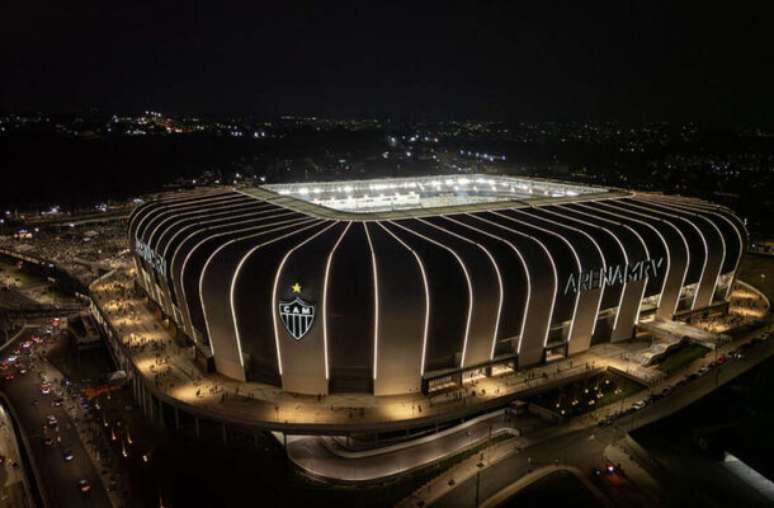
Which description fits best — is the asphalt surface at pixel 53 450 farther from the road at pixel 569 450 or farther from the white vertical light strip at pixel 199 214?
the road at pixel 569 450

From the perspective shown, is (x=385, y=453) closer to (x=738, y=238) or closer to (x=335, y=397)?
(x=335, y=397)

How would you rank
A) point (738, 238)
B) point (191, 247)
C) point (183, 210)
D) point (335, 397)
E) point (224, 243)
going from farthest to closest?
point (183, 210) < point (738, 238) < point (191, 247) < point (224, 243) < point (335, 397)

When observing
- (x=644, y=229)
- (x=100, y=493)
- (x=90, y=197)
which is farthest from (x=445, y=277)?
(x=90, y=197)

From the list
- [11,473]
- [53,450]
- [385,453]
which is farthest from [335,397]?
[11,473]

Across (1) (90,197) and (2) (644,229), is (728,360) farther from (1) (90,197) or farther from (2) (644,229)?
(1) (90,197)

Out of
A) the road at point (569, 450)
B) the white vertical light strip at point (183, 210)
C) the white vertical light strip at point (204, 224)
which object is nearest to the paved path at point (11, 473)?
the white vertical light strip at point (204, 224)

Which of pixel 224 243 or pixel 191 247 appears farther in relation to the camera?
pixel 191 247

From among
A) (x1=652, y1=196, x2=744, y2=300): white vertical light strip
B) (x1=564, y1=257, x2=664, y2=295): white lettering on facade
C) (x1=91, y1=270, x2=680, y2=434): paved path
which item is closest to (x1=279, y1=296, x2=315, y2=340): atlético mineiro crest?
(x1=91, y1=270, x2=680, y2=434): paved path
